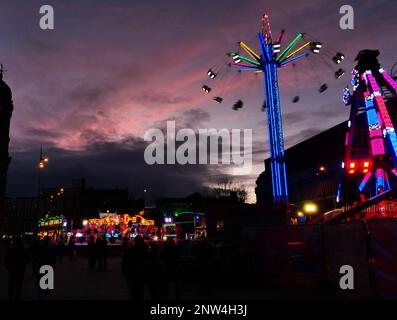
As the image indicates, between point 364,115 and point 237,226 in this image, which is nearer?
point 237,226

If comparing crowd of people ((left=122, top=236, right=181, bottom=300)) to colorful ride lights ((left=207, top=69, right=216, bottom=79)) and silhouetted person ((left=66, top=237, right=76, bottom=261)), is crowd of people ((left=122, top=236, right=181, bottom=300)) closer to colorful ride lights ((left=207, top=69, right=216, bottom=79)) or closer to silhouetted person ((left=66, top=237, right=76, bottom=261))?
silhouetted person ((left=66, top=237, right=76, bottom=261))

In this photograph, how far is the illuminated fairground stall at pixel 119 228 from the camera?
41.1 m

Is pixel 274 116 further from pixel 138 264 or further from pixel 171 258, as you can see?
pixel 138 264

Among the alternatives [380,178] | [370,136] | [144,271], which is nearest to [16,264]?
[144,271]

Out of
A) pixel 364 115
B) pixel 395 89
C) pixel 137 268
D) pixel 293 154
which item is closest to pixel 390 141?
pixel 395 89

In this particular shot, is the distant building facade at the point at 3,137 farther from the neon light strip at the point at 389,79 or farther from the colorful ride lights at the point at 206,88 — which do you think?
the neon light strip at the point at 389,79

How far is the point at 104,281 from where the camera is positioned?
49.7ft

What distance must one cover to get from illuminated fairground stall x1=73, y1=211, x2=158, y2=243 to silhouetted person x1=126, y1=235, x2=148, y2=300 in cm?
3149

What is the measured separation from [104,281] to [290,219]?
38.3 ft

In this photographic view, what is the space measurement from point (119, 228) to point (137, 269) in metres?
35.0

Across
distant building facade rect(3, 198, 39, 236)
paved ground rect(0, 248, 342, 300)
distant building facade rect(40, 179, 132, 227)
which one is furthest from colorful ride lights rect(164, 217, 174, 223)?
distant building facade rect(40, 179, 132, 227)

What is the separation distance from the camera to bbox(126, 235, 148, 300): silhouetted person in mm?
9352
